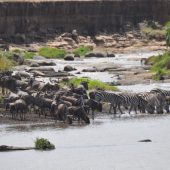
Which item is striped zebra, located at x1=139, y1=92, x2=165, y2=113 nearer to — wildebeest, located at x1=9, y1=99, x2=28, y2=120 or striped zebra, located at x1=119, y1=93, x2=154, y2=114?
striped zebra, located at x1=119, y1=93, x2=154, y2=114

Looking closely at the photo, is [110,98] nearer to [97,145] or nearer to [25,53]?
[97,145]

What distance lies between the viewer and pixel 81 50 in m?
101

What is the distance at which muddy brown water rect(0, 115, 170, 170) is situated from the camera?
3825 centimetres

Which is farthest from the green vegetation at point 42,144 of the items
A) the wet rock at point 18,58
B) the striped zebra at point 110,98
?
the wet rock at point 18,58

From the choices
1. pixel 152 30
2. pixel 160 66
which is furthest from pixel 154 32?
pixel 160 66

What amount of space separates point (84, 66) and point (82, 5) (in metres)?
31.9

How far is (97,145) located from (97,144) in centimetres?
25

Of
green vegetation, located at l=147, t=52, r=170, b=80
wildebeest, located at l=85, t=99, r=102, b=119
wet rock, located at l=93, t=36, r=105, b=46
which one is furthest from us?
wet rock, located at l=93, t=36, r=105, b=46

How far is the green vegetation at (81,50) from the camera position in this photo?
99.0 metres

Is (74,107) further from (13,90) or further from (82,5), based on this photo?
(82,5)

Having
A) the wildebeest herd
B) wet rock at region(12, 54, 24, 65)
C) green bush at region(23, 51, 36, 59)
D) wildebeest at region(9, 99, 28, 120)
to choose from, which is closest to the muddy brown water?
the wildebeest herd

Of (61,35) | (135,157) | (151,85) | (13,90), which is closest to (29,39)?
(61,35)

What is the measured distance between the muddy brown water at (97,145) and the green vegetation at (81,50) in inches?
1883

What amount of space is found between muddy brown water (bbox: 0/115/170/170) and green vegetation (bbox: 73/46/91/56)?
47.8 metres
